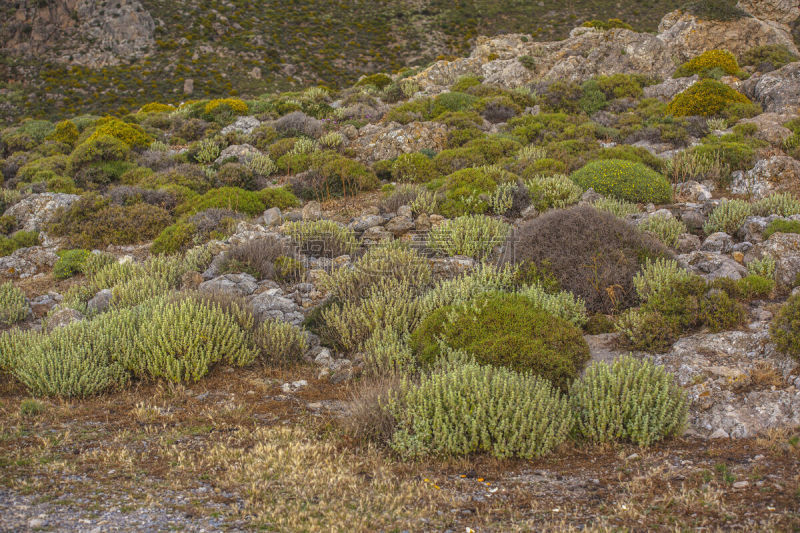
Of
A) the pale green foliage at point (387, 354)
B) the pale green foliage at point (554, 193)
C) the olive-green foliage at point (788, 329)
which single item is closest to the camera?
the olive-green foliage at point (788, 329)

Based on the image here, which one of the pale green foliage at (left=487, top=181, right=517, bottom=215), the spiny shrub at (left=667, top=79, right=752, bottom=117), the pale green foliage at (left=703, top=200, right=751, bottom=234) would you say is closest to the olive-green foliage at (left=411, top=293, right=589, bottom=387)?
the pale green foliage at (left=487, top=181, right=517, bottom=215)

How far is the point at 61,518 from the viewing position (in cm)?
331

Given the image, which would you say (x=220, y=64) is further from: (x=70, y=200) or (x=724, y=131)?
(x=724, y=131)

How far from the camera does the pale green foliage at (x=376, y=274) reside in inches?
309

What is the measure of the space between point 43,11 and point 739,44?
47.7 m

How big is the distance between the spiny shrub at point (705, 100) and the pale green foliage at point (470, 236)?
1082cm

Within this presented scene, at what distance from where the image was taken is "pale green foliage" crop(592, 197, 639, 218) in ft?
31.5

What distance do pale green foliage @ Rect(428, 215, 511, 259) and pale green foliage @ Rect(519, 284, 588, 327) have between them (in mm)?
2026

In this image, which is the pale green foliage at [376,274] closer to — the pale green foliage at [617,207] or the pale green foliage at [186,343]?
the pale green foliage at [186,343]

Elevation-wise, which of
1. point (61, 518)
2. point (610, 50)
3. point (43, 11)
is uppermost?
point (43, 11)

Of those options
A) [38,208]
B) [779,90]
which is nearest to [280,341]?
[38,208]

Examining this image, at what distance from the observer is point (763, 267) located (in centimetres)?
694

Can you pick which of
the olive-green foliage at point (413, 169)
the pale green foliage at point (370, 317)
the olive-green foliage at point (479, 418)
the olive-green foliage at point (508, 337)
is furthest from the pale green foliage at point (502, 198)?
the olive-green foliage at point (479, 418)

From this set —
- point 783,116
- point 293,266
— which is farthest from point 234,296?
point 783,116
